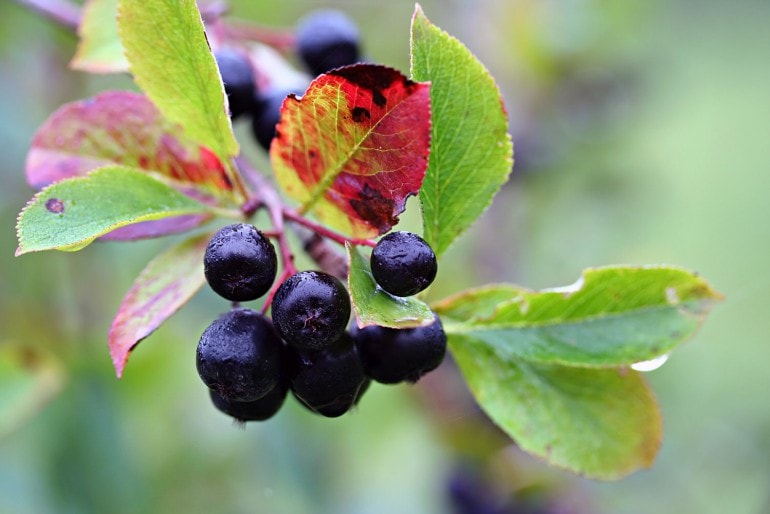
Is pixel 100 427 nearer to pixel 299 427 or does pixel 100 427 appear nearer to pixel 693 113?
pixel 299 427

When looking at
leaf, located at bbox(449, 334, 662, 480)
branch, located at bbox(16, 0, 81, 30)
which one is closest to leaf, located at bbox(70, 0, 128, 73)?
branch, located at bbox(16, 0, 81, 30)

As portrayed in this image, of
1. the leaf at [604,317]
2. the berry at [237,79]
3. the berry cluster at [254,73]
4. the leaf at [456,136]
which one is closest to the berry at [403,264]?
the leaf at [456,136]

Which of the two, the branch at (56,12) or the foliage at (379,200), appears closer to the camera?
the foliage at (379,200)

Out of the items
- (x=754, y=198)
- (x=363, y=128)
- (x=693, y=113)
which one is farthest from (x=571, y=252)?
(x=693, y=113)

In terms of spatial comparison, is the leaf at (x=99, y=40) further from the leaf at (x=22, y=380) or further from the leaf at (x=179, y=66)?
the leaf at (x=22, y=380)

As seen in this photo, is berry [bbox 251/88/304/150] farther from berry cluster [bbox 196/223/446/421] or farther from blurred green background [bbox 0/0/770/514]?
blurred green background [bbox 0/0/770/514]

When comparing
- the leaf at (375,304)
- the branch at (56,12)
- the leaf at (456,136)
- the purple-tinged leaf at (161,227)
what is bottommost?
the branch at (56,12)
